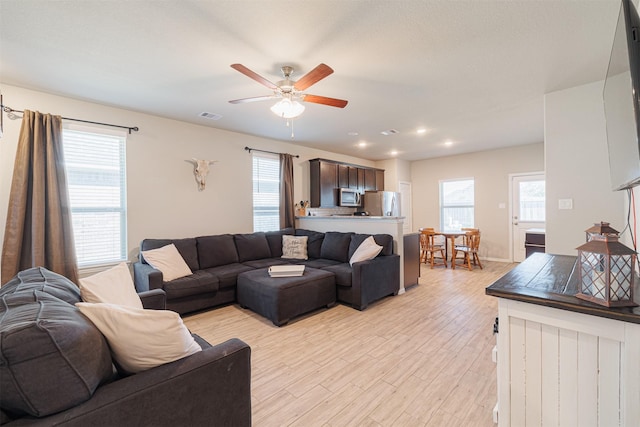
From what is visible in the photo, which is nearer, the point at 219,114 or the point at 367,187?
the point at 219,114

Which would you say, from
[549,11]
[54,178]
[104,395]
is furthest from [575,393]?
[54,178]

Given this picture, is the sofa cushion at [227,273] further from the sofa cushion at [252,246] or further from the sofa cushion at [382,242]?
the sofa cushion at [382,242]

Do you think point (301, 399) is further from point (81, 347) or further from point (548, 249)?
point (548, 249)

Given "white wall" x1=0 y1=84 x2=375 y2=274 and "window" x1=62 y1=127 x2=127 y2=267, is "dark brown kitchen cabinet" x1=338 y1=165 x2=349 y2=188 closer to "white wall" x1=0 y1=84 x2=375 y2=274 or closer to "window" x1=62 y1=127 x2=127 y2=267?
"white wall" x1=0 y1=84 x2=375 y2=274

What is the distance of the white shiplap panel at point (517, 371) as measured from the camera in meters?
1.24

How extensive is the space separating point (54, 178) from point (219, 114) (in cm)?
198

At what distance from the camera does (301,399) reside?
184 centimetres

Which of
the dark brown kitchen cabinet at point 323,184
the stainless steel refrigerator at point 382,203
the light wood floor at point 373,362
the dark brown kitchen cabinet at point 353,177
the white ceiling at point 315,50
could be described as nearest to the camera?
the light wood floor at point 373,362

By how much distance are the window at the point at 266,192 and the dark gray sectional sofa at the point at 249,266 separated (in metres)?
0.46

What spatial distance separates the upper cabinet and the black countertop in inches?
164

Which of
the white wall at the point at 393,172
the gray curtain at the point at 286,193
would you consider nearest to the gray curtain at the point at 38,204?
the gray curtain at the point at 286,193

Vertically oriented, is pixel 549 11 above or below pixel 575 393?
above

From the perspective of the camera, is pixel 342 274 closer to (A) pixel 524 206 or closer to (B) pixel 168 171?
(B) pixel 168 171

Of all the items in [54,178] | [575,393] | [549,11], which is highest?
[549,11]
